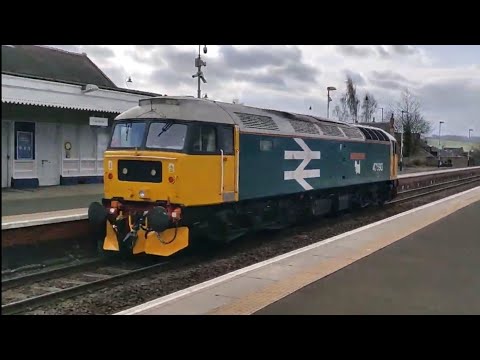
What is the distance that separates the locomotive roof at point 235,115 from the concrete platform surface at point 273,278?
304 cm

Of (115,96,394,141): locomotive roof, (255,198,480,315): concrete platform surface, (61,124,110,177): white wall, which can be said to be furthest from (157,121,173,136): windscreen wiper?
(61,124,110,177): white wall

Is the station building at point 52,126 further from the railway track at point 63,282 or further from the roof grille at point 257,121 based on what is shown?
the roof grille at point 257,121

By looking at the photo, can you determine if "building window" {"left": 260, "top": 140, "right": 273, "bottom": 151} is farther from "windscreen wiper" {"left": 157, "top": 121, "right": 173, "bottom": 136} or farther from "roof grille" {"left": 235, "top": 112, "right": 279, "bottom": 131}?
"windscreen wiper" {"left": 157, "top": 121, "right": 173, "bottom": 136}

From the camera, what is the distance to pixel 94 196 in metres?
15.8

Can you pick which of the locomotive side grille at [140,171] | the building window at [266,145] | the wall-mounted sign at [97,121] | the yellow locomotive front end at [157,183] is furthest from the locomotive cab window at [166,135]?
the wall-mounted sign at [97,121]

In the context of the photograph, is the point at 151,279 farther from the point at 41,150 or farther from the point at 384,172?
the point at 384,172

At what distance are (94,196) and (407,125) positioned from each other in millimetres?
55673

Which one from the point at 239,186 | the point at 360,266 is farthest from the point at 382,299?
the point at 239,186

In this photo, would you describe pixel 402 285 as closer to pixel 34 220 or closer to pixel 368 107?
pixel 34 220

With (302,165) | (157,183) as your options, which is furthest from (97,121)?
(157,183)

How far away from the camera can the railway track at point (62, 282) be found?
713 cm

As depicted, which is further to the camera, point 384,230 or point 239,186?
point 384,230

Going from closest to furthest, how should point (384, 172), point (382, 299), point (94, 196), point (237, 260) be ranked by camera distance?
point (382, 299)
point (237, 260)
point (94, 196)
point (384, 172)

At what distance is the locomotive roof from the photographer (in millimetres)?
9906
